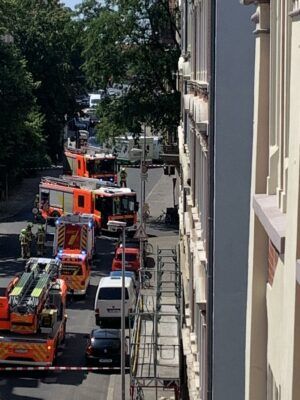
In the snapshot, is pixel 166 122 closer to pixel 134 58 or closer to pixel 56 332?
pixel 134 58

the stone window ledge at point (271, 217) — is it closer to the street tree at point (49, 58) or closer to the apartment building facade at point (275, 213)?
the apartment building facade at point (275, 213)

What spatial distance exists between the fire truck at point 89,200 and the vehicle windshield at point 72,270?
10.5 m

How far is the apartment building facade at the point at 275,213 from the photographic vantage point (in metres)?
5.10

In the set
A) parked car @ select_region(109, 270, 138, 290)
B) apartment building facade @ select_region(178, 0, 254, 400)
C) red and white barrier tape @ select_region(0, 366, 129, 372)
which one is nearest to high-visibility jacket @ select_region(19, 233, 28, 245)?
parked car @ select_region(109, 270, 138, 290)

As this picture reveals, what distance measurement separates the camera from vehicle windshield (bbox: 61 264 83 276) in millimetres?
32281

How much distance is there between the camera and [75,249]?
115 feet

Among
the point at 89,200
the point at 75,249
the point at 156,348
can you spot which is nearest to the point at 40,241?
the point at 75,249

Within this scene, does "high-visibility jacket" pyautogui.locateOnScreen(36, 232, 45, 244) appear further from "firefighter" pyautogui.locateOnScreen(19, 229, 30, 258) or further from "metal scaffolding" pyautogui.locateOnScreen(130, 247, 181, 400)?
"metal scaffolding" pyautogui.locateOnScreen(130, 247, 181, 400)

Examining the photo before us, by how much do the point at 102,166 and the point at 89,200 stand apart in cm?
1021

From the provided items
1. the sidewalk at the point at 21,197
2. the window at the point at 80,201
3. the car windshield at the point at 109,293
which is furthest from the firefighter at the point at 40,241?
the car windshield at the point at 109,293

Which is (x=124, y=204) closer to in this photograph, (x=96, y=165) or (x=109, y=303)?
(x=96, y=165)

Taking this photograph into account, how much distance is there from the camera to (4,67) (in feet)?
147

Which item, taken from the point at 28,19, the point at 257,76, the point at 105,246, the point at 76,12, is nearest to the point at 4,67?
the point at 76,12

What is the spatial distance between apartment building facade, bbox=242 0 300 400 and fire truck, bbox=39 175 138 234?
1417 inches
